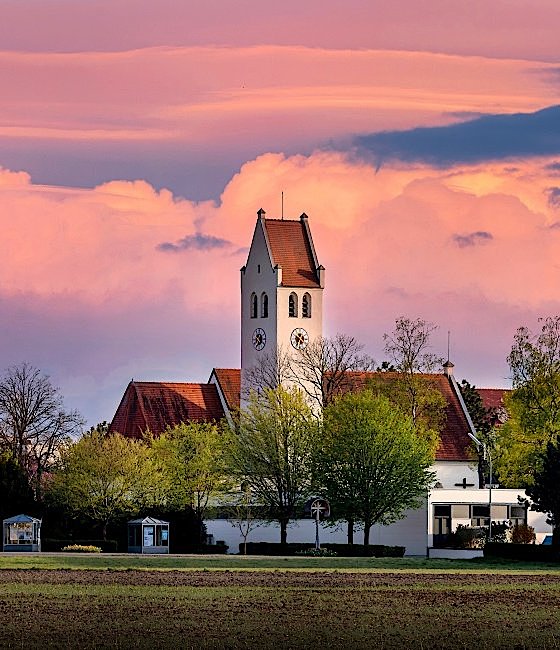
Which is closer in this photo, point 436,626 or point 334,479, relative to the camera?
point 436,626

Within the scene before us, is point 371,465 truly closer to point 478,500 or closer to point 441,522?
point 441,522

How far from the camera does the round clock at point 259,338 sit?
12294cm

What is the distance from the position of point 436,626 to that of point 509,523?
218 ft

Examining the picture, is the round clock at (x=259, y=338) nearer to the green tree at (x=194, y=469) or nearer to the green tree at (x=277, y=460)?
the green tree at (x=194, y=469)

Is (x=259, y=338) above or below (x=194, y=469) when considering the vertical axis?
above

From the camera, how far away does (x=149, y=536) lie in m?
95.1

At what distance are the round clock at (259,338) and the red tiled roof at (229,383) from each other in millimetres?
3473

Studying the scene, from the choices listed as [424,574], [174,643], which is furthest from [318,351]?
[174,643]

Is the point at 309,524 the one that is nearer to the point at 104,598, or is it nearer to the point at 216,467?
the point at 216,467

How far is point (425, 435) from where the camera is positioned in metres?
107

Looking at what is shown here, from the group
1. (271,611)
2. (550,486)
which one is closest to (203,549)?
(550,486)

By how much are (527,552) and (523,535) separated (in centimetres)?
1460

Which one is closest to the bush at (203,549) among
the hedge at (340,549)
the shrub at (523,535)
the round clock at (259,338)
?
the hedge at (340,549)

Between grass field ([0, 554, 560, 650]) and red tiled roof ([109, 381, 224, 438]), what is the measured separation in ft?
167
